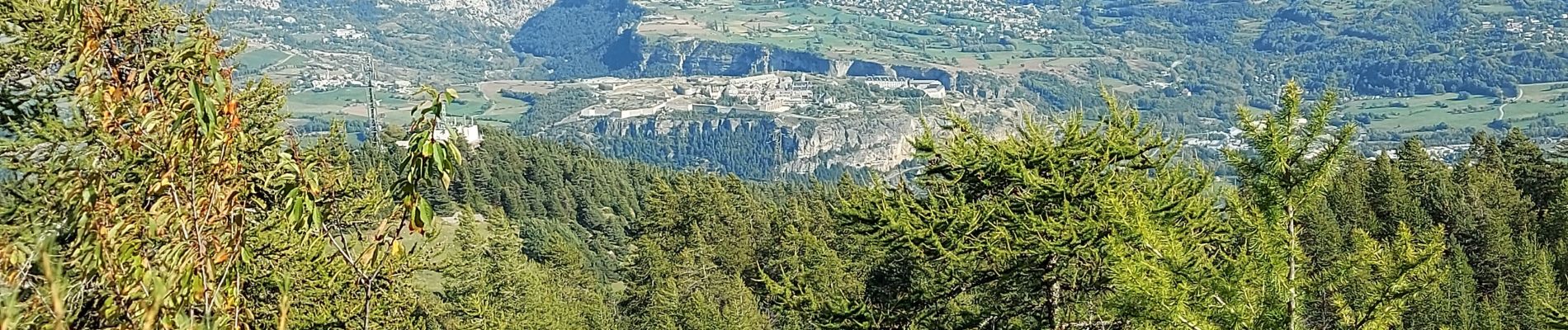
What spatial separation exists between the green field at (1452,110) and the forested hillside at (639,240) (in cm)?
9726

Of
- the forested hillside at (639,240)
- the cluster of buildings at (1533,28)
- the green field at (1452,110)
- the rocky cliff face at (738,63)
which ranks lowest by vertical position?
the rocky cliff face at (738,63)

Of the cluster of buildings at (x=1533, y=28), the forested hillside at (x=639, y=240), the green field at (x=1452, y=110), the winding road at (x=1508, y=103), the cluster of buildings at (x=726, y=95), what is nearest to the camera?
the forested hillside at (x=639, y=240)

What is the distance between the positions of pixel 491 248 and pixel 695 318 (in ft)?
11.5

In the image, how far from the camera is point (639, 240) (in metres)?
26.3

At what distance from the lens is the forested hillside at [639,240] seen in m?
2.53

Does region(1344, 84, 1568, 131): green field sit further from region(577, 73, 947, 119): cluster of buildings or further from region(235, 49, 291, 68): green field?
region(235, 49, 291, 68): green field

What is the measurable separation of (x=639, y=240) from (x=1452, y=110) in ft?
386

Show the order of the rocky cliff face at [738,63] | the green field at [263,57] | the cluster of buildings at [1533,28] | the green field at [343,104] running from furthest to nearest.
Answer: the rocky cliff face at [738,63]
the cluster of buildings at [1533,28]
the green field at [263,57]
the green field at [343,104]

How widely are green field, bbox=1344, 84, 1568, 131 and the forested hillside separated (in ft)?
Result: 319

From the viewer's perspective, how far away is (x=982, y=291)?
9.23 metres

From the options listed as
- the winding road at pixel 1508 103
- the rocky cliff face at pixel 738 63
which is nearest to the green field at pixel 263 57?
the rocky cliff face at pixel 738 63

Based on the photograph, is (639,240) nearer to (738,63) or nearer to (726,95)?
(726,95)

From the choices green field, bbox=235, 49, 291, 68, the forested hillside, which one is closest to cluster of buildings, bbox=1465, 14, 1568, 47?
green field, bbox=235, 49, 291, 68

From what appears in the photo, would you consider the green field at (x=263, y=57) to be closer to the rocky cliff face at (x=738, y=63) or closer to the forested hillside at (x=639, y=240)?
the rocky cliff face at (x=738, y=63)
